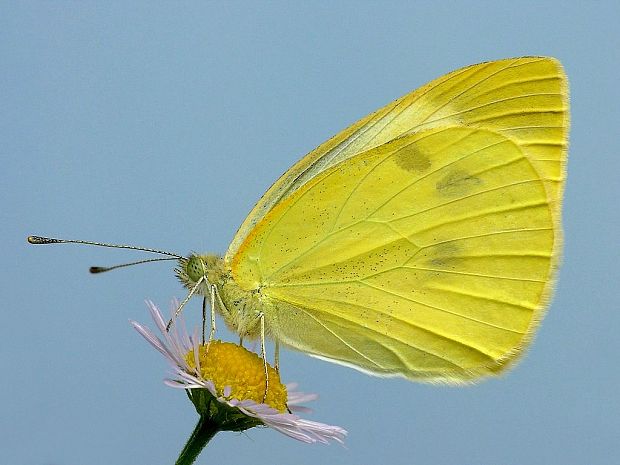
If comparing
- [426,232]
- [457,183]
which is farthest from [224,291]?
[457,183]

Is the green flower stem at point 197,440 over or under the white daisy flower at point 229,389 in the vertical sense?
under

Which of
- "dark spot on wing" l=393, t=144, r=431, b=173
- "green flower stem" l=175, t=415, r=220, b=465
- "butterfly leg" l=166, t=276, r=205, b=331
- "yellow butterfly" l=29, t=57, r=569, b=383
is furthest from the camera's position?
"dark spot on wing" l=393, t=144, r=431, b=173

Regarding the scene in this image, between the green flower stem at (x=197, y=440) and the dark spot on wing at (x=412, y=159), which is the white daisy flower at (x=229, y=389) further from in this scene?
the dark spot on wing at (x=412, y=159)

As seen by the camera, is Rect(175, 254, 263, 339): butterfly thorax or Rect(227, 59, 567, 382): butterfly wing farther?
Rect(227, 59, 567, 382): butterfly wing

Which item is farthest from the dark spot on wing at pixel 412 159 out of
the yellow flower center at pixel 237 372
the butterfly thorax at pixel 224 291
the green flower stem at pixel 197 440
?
the green flower stem at pixel 197 440

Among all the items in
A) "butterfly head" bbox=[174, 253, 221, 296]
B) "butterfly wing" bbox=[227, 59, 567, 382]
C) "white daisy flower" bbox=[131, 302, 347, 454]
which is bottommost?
"white daisy flower" bbox=[131, 302, 347, 454]

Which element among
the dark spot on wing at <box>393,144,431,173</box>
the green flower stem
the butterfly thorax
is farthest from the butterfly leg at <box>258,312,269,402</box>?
the dark spot on wing at <box>393,144,431,173</box>

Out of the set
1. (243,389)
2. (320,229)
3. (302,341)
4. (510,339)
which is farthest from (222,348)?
(510,339)

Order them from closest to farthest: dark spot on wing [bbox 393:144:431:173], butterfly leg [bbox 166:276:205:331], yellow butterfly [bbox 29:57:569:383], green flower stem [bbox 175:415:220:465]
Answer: green flower stem [bbox 175:415:220:465] → butterfly leg [bbox 166:276:205:331] → yellow butterfly [bbox 29:57:569:383] → dark spot on wing [bbox 393:144:431:173]

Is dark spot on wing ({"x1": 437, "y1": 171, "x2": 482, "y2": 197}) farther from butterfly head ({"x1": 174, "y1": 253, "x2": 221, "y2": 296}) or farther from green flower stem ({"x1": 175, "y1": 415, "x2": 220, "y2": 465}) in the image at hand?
green flower stem ({"x1": 175, "y1": 415, "x2": 220, "y2": 465})
